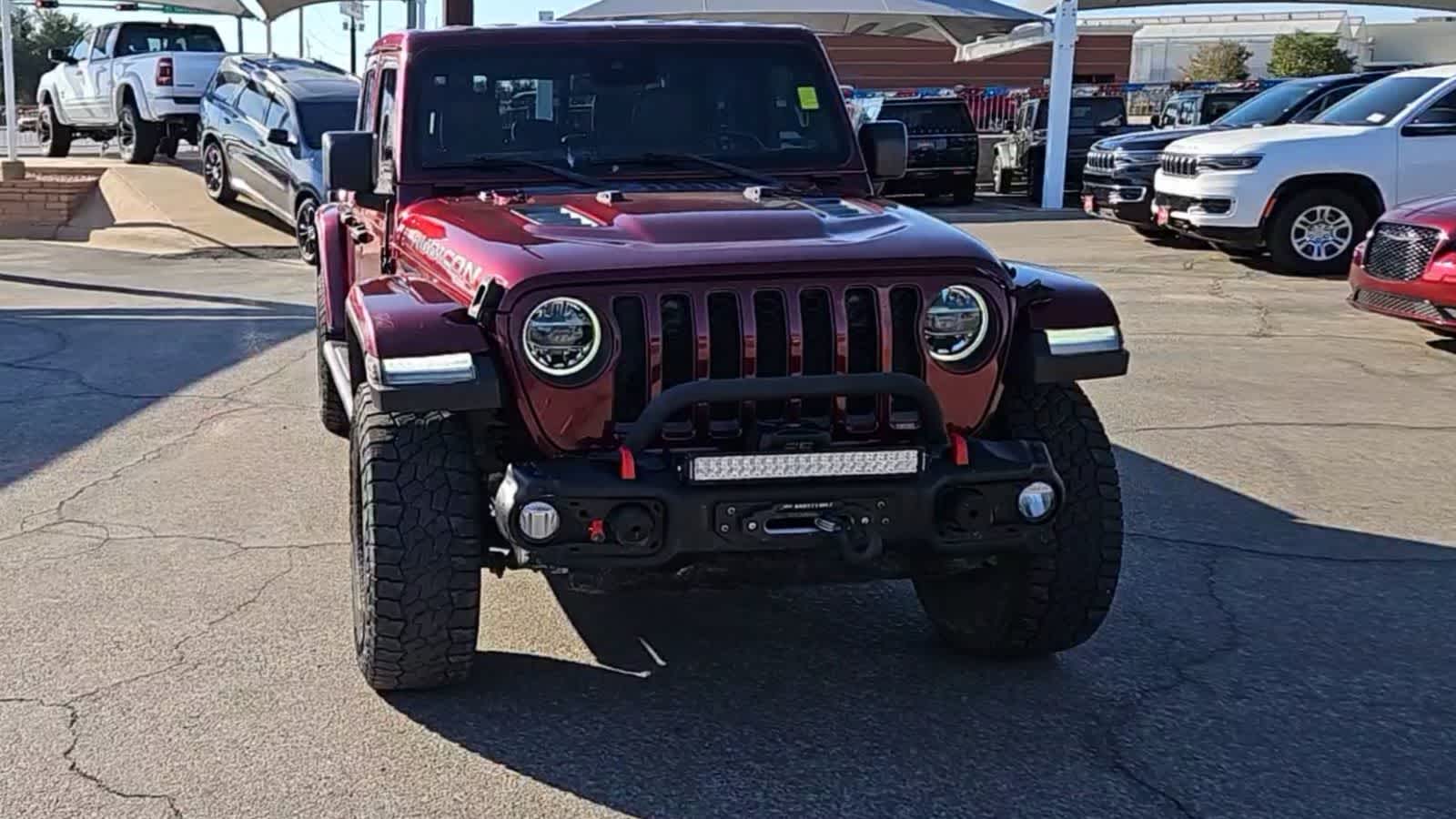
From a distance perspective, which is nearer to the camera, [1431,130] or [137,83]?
[1431,130]

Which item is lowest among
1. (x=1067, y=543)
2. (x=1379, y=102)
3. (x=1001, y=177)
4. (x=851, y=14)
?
(x=1067, y=543)

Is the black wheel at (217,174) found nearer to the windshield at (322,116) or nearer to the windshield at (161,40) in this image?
the windshield at (322,116)

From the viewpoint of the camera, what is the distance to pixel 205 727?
3688 millimetres

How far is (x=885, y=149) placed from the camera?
502 centimetres

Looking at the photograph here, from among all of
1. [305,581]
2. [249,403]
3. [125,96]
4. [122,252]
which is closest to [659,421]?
[305,581]

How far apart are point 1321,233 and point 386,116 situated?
32.2 ft

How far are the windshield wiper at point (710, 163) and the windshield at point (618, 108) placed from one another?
18 mm

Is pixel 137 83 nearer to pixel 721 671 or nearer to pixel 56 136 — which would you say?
pixel 56 136

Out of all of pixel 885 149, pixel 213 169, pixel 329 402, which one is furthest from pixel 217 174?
pixel 885 149

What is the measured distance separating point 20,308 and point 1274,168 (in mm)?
10040

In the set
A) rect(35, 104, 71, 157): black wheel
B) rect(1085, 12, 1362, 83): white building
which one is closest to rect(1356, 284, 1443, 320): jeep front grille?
rect(35, 104, 71, 157): black wheel

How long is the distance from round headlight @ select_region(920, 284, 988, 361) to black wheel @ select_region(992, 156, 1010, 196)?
2025 centimetres

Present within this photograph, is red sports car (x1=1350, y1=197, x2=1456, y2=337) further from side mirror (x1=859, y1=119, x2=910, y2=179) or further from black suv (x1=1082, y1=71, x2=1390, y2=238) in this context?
black suv (x1=1082, y1=71, x2=1390, y2=238)

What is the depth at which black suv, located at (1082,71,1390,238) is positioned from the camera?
14297 millimetres
